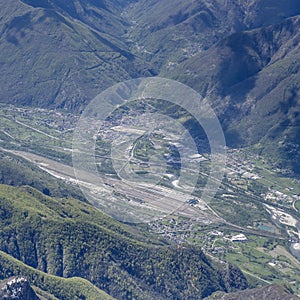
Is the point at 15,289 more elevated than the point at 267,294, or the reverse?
the point at 15,289

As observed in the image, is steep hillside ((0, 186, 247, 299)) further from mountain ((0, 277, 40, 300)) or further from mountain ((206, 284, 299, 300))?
mountain ((0, 277, 40, 300))

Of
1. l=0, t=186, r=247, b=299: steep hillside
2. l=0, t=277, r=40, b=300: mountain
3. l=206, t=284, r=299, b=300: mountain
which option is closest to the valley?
l=0, t=186, r=247, b=299: steep hillside

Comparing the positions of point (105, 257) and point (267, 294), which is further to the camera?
point (105, 257)

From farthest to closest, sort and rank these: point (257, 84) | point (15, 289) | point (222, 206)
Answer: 1. point (257, 84)
2. point (222, 206)
3. point (15, 289)

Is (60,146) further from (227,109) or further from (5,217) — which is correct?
(5,217)

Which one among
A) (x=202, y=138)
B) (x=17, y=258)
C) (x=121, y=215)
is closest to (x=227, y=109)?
(x=202, y=138)

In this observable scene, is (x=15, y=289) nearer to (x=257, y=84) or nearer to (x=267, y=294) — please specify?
(x=267, y=294)

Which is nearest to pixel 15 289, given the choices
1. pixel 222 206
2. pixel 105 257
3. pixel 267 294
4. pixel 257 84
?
pixel 105 257

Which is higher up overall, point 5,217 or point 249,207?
point 5,217
